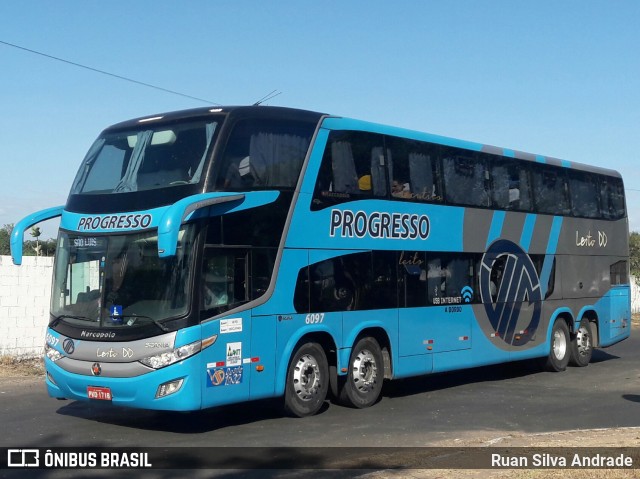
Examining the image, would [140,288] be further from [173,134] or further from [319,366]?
[319,366]

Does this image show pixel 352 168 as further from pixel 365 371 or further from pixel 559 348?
pixel 559 348

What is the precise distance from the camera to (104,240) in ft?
37.4

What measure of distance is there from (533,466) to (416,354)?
5.74 m

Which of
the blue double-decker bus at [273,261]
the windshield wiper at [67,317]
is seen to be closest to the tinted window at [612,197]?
the blue double-decker bus at [273,261]

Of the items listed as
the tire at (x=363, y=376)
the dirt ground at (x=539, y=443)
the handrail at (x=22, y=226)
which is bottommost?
the dirt ground at (x=539, y=443)

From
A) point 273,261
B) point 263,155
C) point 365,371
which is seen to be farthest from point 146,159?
point 365,371

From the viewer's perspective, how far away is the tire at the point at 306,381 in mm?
12297

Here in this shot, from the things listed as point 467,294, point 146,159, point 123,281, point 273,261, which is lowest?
point 467,294

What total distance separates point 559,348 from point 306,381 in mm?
8335

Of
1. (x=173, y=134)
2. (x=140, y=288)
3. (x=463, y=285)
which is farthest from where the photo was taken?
(x=463, y=285)

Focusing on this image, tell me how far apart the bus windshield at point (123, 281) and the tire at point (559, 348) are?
10238 millimetres

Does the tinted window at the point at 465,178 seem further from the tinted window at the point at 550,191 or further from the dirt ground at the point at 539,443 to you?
the dirt ground at the point at 539,443

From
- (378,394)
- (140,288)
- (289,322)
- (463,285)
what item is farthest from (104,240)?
(463,285)

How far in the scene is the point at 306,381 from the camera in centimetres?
1254
